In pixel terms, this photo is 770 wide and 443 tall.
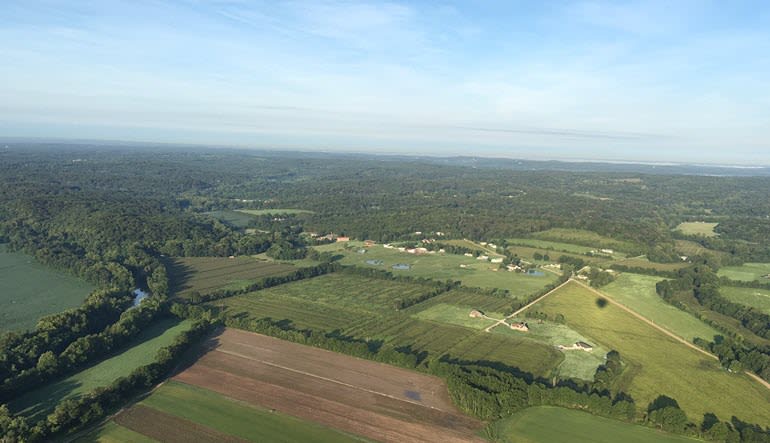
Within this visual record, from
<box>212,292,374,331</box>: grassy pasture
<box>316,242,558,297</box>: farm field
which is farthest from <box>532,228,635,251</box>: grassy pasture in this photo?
<box>212,292,374,331</box>: grassy pasture

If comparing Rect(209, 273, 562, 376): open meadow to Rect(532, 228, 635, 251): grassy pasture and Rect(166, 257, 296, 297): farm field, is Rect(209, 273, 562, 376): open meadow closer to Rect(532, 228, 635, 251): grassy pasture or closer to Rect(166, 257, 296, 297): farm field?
Rect(166, 257, 296, 297): farm field

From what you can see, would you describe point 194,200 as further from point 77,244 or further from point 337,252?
point 337,252

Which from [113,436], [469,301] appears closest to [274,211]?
Result: [469,301]

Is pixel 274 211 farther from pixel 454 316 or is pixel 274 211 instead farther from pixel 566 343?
pixel 566 343

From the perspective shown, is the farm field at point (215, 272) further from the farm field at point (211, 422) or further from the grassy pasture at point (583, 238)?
the grassy pasture at point (583, 238)

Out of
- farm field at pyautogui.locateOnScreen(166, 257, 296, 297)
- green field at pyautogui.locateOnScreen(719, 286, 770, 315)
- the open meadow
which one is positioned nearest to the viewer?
the open meadow

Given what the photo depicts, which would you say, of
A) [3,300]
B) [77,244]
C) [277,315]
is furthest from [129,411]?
[77,244]
